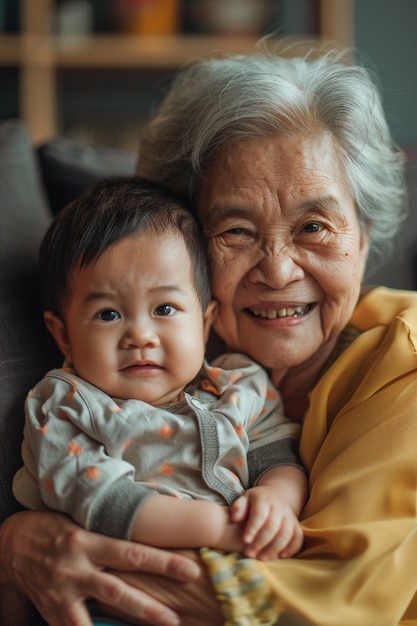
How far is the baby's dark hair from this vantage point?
4.38 feet

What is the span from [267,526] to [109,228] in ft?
1.80

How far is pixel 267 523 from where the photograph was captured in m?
1.19

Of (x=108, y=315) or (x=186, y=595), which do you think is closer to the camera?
(x=186, y=595)

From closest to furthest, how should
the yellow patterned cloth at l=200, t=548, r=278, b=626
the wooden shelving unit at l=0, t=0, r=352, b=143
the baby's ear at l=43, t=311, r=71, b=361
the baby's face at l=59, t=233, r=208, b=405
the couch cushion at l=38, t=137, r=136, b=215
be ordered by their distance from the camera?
the yellow patterned cloth at l=200, t=548, r=278, b=626 → the baby's face at l=59, t=233, r=208, b=405 → the baby's ear at l=43, t=311, r=71, b=361 → the couch cushion at l=38, t=137, r=136, b=215 → the wooden shelving unit at l=0, t=0, r=352, b=143

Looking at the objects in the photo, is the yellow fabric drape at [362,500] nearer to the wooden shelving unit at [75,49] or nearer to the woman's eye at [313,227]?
the woman's eye at [313,227]

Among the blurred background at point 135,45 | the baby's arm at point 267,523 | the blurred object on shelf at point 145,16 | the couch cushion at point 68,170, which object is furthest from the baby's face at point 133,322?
the blurred object on shelf at point 145,16

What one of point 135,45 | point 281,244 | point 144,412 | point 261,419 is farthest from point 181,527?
point 135,45

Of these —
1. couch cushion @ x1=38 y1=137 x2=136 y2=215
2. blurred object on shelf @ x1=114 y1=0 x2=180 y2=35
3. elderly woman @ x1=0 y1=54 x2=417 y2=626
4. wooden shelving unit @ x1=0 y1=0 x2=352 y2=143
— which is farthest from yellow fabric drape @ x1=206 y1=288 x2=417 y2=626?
blurred object on shelf @ x1=114 y1=0 x2=180 y2=35

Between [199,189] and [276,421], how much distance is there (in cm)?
48

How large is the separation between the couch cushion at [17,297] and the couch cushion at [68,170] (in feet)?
0.30

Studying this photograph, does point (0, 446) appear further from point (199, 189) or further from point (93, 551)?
point (199, 189)

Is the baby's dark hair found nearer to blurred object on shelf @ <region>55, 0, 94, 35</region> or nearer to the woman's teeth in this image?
the woman's teeth

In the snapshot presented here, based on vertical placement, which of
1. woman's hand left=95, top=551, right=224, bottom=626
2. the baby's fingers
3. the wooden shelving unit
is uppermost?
the wooden shelving unit

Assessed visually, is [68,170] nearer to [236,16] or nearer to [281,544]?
[281,544]
